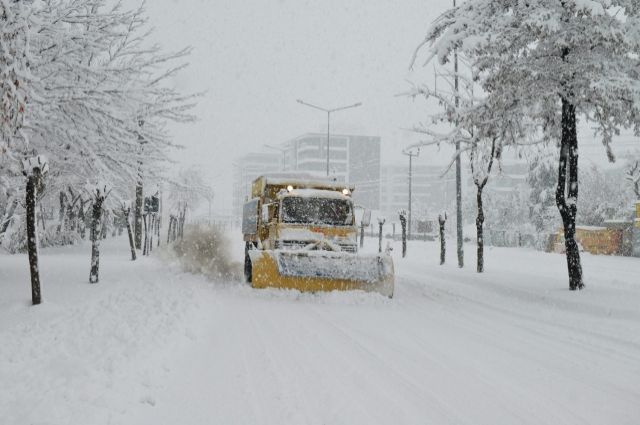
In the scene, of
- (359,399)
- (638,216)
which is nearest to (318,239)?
(359,399)

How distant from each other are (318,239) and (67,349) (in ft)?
21.7

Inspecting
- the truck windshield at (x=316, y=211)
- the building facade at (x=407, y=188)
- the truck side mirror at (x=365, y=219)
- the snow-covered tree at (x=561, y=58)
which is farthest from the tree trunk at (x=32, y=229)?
the building facade at (x=407, y=188)

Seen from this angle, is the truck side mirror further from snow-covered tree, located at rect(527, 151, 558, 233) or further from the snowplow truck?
snow-covered tree, located at rect(527, 151, 558, 233)

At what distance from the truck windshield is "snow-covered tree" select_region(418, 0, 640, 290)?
158 inches

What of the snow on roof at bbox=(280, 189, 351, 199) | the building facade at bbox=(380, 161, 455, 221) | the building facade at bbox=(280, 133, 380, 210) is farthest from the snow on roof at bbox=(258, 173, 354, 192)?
the building facade at bbox=(380, 161, 455, 221)

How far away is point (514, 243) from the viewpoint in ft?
127

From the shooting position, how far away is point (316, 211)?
12.4 meters

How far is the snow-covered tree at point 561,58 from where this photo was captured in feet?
33.0

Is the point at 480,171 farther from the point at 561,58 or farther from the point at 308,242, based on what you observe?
the point at 308,242

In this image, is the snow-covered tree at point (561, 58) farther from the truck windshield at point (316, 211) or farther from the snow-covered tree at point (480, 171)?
the snow-covered tree at point (480, 171)

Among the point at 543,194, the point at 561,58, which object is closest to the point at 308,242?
the point at 561,58

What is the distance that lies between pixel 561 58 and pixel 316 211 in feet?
19.9

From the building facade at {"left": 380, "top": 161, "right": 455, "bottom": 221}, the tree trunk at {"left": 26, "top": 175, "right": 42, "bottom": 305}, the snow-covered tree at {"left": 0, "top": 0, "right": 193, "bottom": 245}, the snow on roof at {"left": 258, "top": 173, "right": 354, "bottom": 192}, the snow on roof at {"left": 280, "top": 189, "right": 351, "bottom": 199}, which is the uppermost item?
the building facade at {"left": 380, "top": 161, "right": 455, "bottom": 221}

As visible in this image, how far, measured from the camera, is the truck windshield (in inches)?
484
